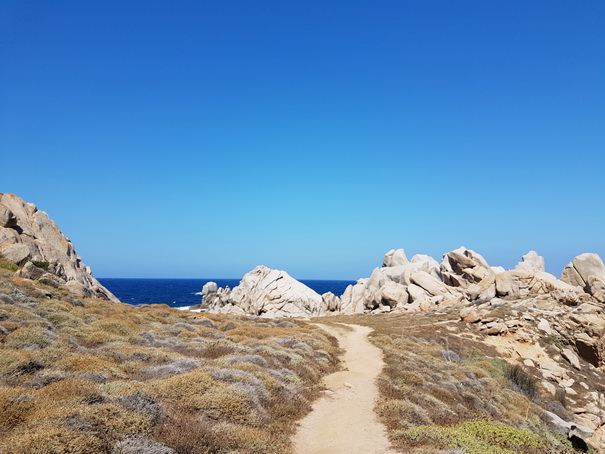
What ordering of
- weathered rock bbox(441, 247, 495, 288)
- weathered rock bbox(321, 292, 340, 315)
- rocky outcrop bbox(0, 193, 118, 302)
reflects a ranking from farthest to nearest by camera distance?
weathered rock bbox(321, 292, 340, 315)
weathered rock bbox(441, 247, 495, 288)
rocky outcrop bbox(0, 193, 118, 302)

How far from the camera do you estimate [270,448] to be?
10.0 m

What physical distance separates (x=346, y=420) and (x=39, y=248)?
46755 millimetres

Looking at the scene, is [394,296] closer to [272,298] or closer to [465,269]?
[465,269]

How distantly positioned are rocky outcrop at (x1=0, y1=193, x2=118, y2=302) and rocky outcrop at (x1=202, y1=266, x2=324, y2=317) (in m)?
33.0

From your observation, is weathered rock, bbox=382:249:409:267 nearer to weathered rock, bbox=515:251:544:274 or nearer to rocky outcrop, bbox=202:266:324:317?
rocky outcrop, bbox=202:266:324:317

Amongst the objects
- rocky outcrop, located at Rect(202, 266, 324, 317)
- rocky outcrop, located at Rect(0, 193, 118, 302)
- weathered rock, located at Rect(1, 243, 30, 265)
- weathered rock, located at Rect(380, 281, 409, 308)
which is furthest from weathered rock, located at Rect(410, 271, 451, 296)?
weathered rock, located at Rect(1, 243, 30, 265)

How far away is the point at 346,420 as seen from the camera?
13.8 m

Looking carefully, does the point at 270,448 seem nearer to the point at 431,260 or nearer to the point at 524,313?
the point at 524,313

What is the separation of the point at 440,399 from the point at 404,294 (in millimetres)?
50363

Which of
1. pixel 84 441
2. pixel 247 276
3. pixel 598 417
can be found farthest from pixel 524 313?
pixel 247 276

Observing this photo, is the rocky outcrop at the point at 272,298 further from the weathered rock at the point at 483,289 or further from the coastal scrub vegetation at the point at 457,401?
the coastal scrub vegetation at the point at 457,401

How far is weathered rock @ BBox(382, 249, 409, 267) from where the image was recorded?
86.6 m

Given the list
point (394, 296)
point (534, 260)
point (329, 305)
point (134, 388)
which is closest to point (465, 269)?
point (394, 296)

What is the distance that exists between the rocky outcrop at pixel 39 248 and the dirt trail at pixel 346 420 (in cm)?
2964
